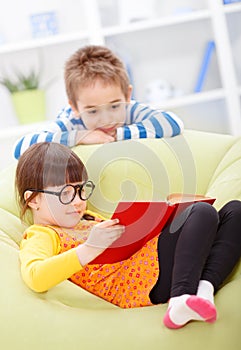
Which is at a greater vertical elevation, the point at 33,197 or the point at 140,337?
the point at 33,197

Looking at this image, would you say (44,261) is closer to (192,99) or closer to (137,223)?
(137,223)

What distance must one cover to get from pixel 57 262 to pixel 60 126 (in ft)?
2.65

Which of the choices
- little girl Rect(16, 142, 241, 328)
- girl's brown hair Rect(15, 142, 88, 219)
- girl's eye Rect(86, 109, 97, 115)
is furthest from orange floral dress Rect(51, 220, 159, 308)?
girl's eye Rect(86, 109, 97, 115)

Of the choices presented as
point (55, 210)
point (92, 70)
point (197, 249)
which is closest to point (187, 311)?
point (197, 249)

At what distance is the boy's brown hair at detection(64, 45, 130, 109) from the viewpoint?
205cm

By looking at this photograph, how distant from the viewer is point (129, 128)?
6.53ft

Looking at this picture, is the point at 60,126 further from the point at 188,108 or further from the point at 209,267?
the point at 188,108

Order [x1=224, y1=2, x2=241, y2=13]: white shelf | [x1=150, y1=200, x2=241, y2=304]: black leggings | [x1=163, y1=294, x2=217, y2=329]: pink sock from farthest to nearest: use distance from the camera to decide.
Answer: [x1=224, y1=2, x2=241, y2=13]: white shelf → [x1=150, y1=200, x2=241, y2=304]: black leggings → [x1=163, y1=294, x2=217, y2=329]: pink sock

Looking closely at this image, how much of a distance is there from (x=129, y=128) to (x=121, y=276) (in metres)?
0.59

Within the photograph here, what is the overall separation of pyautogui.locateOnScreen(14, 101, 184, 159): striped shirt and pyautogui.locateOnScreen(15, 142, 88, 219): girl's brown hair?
36 centimetres

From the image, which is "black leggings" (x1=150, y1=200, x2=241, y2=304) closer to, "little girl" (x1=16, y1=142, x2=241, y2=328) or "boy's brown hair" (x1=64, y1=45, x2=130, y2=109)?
"little girl" (x1=16, y1=142, x2=241, y2=328)

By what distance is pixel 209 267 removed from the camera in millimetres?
1419

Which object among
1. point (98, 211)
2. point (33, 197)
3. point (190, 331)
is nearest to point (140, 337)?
point (190, 331)

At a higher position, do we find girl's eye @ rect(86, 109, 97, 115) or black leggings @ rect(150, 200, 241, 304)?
girl's eye @ rect(86, 109, 97, 115)
